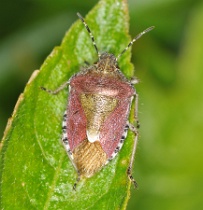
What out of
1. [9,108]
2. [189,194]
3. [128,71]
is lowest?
[189,194]

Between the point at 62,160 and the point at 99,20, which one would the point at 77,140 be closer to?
the point at 62,160

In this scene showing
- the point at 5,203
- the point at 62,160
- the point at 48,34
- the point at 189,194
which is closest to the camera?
the point at 5,203

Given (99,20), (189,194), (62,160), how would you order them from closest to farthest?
1. (62,160)
2. (99,20)
3. (189,194)

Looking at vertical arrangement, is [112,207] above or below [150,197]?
above

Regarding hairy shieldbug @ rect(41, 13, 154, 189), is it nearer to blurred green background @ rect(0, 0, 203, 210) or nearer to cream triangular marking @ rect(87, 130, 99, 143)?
cream triangular marking @ rect(87, 130, 99, 143)

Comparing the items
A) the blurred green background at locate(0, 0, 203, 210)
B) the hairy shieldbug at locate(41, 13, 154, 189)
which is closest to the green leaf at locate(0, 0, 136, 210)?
the hairy shieldbug at locate(41, 13, 154, 189)

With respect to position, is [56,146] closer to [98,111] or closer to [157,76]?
[98,111]

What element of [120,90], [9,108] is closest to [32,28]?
[9,108]
